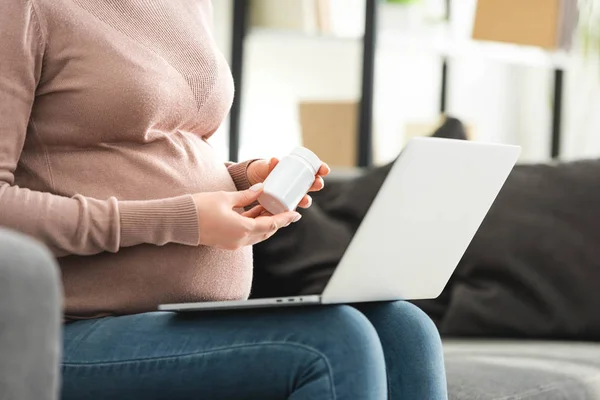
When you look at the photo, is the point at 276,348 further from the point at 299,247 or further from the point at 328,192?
the point at 328,192

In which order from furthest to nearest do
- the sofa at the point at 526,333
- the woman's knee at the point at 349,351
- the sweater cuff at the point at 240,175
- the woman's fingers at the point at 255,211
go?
the sofa at the point at 526,333 → the sweater cuff at the point at 240,175 → the woman's fingers at the point at 255,211 → the woman's knee at the point at 349,351

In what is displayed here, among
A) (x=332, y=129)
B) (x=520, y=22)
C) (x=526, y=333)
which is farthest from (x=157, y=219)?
(x=520, y=22)

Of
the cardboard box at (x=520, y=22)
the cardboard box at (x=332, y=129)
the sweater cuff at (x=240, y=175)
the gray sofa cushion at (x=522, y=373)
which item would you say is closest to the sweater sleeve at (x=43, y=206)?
the sweater cuff at (x=240, y=175)

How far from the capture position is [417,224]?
1.05 metres

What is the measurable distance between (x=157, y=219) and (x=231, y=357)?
18 cm

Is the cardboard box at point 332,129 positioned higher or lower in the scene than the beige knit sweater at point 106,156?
lower

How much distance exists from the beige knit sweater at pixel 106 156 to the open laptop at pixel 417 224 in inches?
5.4

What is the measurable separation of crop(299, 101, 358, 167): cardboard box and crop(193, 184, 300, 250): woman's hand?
5.51ft

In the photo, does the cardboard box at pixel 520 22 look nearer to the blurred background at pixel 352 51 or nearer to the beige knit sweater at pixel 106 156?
the blurred background at pixel 352 51

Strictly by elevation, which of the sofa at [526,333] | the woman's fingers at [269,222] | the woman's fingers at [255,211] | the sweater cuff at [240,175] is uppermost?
the woman's fingers at [269,222]

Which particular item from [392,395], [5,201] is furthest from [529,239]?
[5,201]

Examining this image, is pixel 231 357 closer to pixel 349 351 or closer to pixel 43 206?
pixel 349 351

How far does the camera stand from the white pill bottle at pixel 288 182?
3.42 ft

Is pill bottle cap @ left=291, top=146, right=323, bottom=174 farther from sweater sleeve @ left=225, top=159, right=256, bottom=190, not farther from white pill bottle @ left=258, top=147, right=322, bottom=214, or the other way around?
sweater sleeve @ left=225, top=159, right=256, bottom=190
